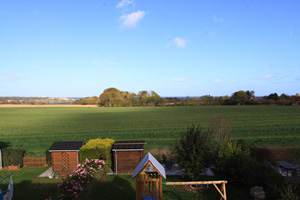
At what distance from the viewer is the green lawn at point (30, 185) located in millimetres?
13516

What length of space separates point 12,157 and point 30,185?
5801 millimetres

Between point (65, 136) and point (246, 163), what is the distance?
2863 cm

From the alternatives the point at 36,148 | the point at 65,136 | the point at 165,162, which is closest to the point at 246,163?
the point at 165,162

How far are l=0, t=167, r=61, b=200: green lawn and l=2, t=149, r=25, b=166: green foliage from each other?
1.01 m

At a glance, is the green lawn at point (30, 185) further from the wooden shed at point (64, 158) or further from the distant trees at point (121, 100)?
the distant trees at point (121, 100)

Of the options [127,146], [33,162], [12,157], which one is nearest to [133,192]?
[127,146]

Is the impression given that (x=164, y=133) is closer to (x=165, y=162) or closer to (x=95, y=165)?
(x=165, y=162)

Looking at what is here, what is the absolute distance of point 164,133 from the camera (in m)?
34.8

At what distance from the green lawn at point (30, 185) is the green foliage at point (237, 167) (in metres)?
11.6

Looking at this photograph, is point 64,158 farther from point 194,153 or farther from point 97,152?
point 194,153

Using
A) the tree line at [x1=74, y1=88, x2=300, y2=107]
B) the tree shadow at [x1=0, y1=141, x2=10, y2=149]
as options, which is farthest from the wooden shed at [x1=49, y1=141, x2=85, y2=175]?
the tree line at [x1=74, y1=88, x2=300, y2=107]

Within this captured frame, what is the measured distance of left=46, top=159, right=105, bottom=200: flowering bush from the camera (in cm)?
1184

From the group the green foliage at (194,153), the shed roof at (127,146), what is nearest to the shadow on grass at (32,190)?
the shed roof at (127,146)

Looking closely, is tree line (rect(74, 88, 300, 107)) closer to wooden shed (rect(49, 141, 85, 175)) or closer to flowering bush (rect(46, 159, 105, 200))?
wooden shed (rect(49, 141, 85, 175))
